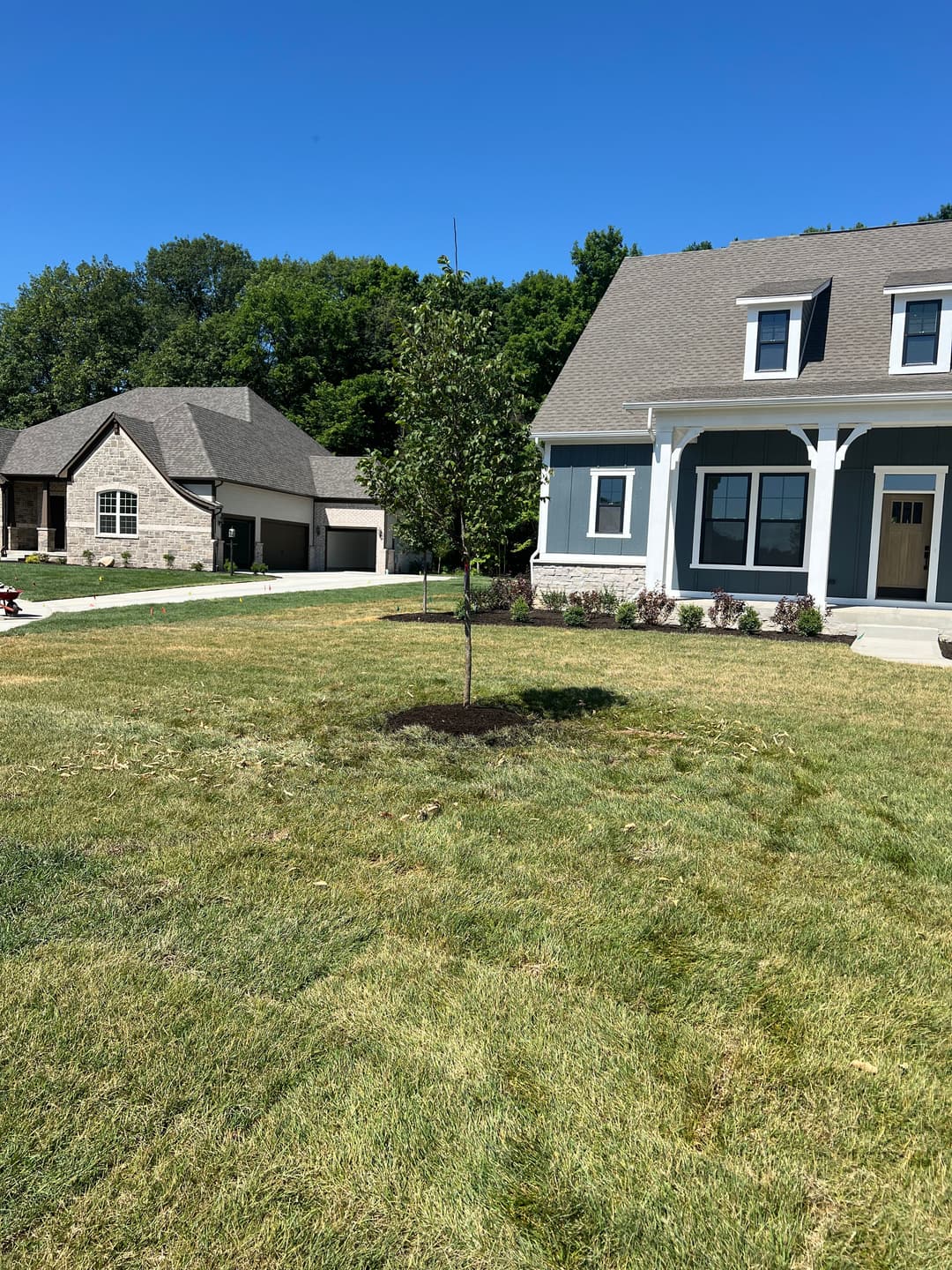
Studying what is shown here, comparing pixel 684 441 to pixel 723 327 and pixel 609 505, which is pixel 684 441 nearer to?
pixel 609 505

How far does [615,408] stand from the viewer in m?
18.8

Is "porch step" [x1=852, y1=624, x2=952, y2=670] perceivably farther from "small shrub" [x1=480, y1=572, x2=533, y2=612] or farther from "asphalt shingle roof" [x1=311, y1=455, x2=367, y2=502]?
"asphalt shingle roof" [x1=311, y1=455, x2=367, y2=502]

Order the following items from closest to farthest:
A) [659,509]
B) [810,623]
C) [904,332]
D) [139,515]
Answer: [810,623]
[904,332]
[659,509]
[139,515]

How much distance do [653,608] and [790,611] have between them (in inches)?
101

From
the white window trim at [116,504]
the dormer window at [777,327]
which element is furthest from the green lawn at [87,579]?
the dormer window at [777,327]

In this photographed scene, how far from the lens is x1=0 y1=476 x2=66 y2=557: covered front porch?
35.5 m

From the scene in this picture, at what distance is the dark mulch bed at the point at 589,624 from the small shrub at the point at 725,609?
19 cm

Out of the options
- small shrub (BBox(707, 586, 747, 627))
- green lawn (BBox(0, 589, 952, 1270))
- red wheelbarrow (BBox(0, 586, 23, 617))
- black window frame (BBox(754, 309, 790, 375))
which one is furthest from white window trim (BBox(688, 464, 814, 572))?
red wheelbarrow (BBox(0, 586, 23, 617))

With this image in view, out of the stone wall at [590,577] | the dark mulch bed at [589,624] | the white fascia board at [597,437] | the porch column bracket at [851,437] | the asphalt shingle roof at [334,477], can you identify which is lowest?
the dark mulch bed at [589,624]

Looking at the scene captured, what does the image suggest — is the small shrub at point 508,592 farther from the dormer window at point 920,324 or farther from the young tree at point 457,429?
the young tree at point 457,429

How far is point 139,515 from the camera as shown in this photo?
31359mm

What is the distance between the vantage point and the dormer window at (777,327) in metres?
17.0

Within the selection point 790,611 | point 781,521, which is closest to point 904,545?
point 781,521

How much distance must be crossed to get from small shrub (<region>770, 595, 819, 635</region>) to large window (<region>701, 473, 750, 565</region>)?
2860 mm
